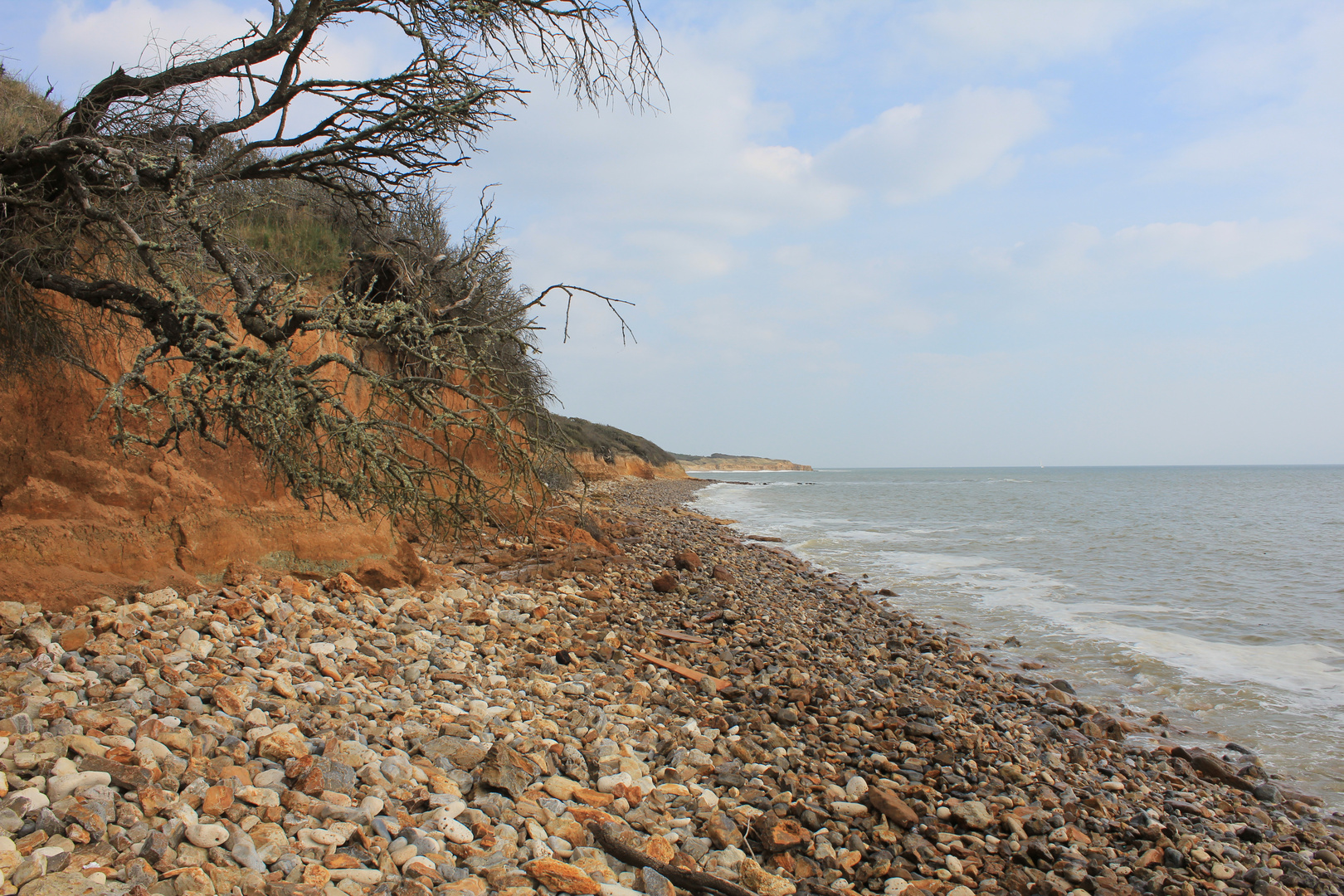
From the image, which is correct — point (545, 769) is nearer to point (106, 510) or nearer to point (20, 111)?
point (106, 510)

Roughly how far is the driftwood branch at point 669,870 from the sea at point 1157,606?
4927 mm

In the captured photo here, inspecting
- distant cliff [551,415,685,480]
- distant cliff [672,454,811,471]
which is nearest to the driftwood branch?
distant cliff [551,415,685,480]

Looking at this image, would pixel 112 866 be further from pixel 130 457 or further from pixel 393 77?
pixel 393 77

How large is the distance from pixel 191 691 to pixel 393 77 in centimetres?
429

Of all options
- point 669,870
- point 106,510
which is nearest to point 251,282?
point 106,510

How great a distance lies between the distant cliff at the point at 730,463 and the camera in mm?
126500

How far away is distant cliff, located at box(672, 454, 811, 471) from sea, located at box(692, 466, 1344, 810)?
3815 inches

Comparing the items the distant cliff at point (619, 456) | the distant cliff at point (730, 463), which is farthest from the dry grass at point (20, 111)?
the distant cliff at point (730, 463)

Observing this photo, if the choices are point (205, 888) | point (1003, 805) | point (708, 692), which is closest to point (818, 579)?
point (708, 692)

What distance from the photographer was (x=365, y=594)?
17.8 feet

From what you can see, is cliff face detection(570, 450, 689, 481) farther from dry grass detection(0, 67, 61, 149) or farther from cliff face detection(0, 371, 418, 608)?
cliff face detection(0, 371, 418, 608)

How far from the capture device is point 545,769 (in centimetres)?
340

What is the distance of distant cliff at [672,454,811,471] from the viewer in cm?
12650

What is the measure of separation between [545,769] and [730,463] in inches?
5077
